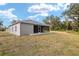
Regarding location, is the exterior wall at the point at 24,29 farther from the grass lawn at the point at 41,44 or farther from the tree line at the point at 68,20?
the tree line at the point at 68,20

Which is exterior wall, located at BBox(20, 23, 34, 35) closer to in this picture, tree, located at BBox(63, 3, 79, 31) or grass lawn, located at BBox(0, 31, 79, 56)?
grass lawn, located at BBox(0, 31, 79, 56)

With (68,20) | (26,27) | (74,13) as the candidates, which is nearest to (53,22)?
(68,20)

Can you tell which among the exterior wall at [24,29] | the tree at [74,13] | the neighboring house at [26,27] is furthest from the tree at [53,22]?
the exterior wall at [24,29]

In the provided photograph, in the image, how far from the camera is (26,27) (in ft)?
16.7

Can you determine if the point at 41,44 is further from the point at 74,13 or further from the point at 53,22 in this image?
the point at 74,13

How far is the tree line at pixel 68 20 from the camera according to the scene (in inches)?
199

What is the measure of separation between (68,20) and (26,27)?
1008mm

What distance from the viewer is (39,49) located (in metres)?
4.93

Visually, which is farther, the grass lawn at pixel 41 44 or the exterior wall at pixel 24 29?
the exterior wall at pixel 24 29

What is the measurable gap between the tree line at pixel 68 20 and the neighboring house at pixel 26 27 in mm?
176

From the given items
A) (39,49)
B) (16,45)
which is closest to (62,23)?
(39,49)

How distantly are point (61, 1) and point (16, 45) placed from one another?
145 cm

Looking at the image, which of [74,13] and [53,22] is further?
[53,22]

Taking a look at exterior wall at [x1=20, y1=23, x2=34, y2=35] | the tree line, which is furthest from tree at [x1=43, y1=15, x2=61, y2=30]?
exterior wall at [x1=20, y1=23, x2=34, y2=35]
